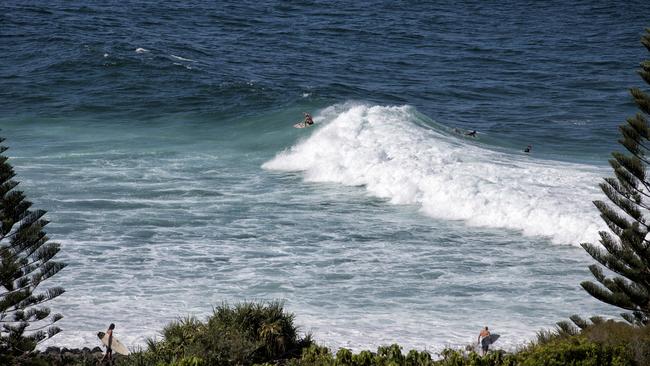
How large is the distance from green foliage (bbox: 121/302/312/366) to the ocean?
145 centimetres

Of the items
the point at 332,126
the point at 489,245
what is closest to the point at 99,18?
the point at 332,126

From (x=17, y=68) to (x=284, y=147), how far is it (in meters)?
13.7

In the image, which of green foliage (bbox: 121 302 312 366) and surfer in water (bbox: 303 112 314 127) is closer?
green foliage (bbox: 121 302 312 366)

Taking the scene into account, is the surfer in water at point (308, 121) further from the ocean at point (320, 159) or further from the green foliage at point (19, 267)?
the green foliage at point (19, 267)

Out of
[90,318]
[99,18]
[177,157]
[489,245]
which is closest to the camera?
[90,318]

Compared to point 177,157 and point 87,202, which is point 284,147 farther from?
point 87,202

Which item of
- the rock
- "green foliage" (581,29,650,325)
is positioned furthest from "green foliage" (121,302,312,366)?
"green foliage" (581,29,650,325)

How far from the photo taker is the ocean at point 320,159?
56.6 ft

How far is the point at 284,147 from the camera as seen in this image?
30359 mm

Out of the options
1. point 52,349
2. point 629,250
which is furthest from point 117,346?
point 629,250

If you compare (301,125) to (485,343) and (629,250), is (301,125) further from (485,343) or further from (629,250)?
(485,343)

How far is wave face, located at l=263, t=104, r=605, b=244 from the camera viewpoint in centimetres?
2259

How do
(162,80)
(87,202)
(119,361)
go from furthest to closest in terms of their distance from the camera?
(162,80) → (87,202) → (119,361)

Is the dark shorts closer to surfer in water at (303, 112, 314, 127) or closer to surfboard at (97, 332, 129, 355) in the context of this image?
surfboard at (97, 332, 129, 355)
